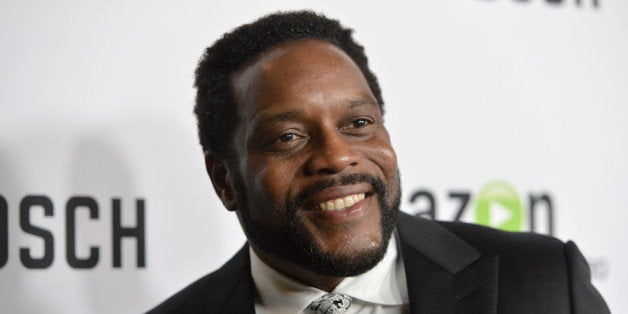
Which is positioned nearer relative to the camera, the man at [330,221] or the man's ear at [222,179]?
the man at [330,221]

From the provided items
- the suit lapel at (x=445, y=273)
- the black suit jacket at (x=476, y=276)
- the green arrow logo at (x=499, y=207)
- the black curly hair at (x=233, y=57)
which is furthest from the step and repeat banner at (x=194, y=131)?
the suit lapel at (x=445, y=273)

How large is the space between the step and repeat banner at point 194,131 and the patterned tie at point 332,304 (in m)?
0.46

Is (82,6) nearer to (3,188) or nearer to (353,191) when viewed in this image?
(3,188)

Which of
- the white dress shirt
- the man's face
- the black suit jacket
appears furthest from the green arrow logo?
the man's face

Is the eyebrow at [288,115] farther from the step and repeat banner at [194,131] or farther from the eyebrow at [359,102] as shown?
the step and repeat banner at [194,131]

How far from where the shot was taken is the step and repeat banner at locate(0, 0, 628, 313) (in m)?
1.94

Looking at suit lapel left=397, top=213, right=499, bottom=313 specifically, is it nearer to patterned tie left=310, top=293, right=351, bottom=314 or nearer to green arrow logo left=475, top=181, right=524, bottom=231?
patterned tie left=310, top=293, right=351, bottom=314

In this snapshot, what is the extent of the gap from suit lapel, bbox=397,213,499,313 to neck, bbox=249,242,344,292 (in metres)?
0.15

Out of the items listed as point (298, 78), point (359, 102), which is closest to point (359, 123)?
point (359, 102)

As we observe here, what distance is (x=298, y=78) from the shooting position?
166 centimetres

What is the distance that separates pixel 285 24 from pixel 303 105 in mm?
247

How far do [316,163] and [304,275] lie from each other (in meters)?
0.27

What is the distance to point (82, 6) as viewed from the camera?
199 cm

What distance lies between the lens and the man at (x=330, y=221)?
1.61 meters
